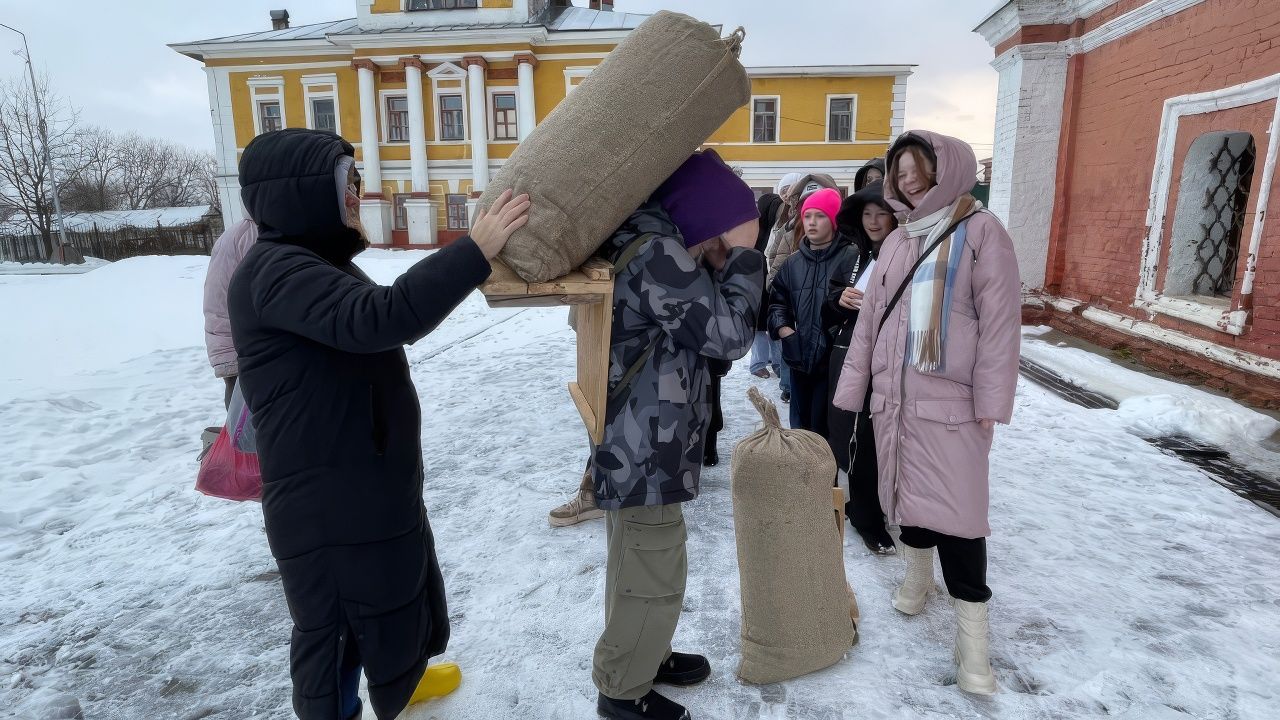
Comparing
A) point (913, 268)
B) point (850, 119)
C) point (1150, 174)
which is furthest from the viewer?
point (850, 119)

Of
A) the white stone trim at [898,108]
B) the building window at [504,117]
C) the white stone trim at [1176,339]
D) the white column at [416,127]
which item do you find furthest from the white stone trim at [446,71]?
the white stone trim at [1176,339]

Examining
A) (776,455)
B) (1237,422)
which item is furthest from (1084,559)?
(1237,422)

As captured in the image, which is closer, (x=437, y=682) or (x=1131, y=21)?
(x=437, y=682)

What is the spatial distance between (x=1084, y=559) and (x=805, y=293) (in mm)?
1808

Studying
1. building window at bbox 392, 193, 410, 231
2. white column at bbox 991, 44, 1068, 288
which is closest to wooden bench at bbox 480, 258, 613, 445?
white column at bbox 991, 44, 1068, 288

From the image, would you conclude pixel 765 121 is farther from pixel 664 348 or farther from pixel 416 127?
pixel 664 348

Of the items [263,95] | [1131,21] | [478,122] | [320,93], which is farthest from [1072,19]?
[263,95]

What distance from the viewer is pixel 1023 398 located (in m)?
5.69

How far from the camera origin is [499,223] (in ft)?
5.10

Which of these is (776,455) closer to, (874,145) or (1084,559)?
(1084,559)

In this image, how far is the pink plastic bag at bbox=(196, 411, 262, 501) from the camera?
86.0 inches

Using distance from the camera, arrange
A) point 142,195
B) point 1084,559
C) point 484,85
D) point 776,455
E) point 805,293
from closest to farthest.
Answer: point 776,455, point 1084,559, point 805,293, point 484,85, point 142,195

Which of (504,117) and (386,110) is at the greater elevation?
(386,110)

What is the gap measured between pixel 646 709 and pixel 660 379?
3.40ft
